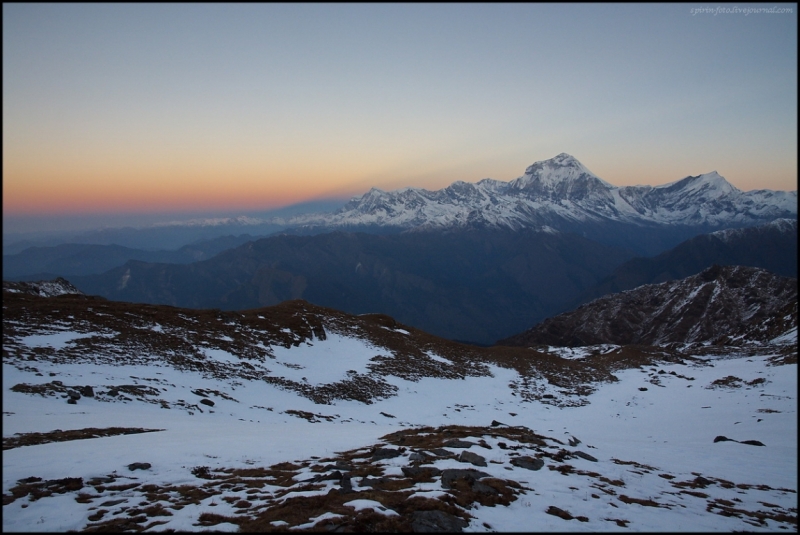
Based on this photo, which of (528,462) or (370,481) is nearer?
(370,481)

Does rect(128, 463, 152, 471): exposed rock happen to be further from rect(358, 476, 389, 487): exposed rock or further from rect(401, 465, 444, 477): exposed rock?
rect(401, 465, 444, 477): exposed rock

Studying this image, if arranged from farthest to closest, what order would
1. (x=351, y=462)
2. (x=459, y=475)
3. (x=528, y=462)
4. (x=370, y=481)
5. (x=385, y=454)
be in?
1. (x=385, y=454)
2. (x=351, y=462)
3. (x=528, y=462)
4. (x=459, y=475)
5. (x=370, y=481)

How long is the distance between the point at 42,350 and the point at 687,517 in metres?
46.4

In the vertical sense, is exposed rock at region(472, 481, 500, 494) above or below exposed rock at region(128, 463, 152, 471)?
above

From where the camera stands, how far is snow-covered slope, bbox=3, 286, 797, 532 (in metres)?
12.5

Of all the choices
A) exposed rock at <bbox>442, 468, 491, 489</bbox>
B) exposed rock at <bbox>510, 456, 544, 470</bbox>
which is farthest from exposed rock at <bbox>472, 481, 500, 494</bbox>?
exposed rock at <bbox>510, 456, 544, 470</bbox>

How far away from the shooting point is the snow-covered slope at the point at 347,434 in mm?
12516

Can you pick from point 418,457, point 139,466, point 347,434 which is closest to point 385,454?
point 418,457

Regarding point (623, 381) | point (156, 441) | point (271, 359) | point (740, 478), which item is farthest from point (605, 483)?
point (623, 381)

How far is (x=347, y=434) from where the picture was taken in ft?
87.9

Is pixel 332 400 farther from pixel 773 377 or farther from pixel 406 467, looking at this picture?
pixel 773 377

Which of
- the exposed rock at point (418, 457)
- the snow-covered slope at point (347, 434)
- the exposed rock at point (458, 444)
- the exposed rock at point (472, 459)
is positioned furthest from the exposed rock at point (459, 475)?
the exposed rock at point (458, 444)

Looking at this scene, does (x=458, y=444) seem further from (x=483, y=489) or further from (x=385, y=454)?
(x=483, y=489)

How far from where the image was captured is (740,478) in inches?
821
